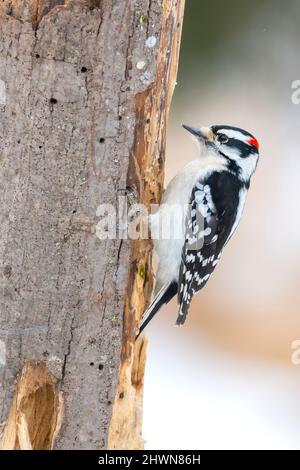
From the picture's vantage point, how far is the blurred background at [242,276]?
16.4 ft

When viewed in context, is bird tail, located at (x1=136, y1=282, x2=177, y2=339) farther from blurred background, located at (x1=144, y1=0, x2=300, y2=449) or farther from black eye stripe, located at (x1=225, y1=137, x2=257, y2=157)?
blurred background, located at (x1=144, y1=0, x2=300, y2=449)

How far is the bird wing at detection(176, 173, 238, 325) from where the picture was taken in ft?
11.9

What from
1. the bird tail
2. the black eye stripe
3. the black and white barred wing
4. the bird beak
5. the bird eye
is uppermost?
the bird beak

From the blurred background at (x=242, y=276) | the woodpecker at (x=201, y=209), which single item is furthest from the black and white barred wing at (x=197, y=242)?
the blurred background at (x=242, y=276)

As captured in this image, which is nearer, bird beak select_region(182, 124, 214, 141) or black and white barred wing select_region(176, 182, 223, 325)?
black and white barred wing select_region(176, 182, 223, 325)

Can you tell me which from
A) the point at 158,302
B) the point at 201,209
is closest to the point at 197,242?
the point at 201,209

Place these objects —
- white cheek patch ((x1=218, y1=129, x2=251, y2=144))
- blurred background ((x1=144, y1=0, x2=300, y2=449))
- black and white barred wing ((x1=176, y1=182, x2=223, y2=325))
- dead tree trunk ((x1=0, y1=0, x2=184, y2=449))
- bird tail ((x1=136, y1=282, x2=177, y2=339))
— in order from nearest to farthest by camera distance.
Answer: dead tree trunk ((x1=0, y1=0, x2=184, y2=449))
bird tail ((x1=136, y1=282, x2=177, y2=339))
black and white barred wing ((x1=176, y1=182, x2=223, y2=325))
white cheek patch ((x1=218, y1=129, x2=251, y2=144))
blurred background ((x1=144, y1=0, x2=300, y2=449))

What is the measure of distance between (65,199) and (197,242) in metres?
0.97

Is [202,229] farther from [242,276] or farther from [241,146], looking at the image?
[242,276]

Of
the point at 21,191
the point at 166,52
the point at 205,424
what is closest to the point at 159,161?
the point at 166,52

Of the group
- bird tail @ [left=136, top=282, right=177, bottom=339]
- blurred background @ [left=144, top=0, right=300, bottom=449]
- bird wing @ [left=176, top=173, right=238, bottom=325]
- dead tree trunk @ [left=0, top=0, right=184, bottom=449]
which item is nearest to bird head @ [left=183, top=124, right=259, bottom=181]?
bird wing @ [left=176, top=173, right=238, bottom=325]

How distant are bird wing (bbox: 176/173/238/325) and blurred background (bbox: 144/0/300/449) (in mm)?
1370

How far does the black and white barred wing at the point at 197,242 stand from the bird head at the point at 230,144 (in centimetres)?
25
